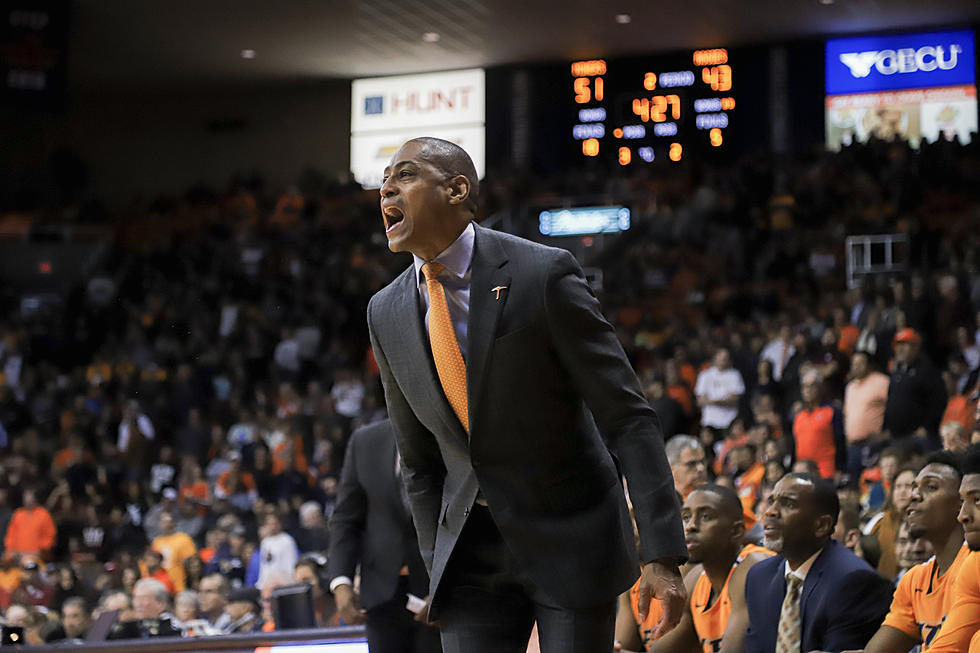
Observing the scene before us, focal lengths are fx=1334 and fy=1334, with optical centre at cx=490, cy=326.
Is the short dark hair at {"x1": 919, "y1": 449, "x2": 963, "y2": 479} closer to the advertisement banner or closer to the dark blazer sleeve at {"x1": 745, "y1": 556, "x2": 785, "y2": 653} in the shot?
the dark blazer sleeve at {"x1": 745, "y1": 556, "x2": 785, "y2": 653}

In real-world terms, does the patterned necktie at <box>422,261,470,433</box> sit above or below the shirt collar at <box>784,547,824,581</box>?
above

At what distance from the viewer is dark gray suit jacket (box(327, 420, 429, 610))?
486 cm

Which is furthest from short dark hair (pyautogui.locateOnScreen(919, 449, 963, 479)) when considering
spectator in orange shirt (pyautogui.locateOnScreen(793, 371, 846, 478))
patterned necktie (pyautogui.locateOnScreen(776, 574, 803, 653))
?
spectator in orange shirt (pyautogui.locateOnScreen(793, 371, 846, 478))

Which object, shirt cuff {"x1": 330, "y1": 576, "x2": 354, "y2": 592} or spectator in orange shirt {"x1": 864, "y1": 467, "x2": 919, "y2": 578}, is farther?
spectator in orange shirt {"x1": 864, "y1": 467, "x2": 919, "y2": 578}

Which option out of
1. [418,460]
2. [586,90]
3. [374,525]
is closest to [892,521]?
[374,525]

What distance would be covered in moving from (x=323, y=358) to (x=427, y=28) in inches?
194

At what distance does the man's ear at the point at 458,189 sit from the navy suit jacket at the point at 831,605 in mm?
2663

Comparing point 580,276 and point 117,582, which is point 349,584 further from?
point 117,582

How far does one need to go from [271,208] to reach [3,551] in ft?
29.2

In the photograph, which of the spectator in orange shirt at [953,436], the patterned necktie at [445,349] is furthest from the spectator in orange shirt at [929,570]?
the spectator in orange shirt at [953,436]

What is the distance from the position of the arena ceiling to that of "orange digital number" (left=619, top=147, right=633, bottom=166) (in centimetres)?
153

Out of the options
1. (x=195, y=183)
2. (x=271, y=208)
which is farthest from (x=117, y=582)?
(x=195, y=183)

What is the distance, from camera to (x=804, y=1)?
16406 mm

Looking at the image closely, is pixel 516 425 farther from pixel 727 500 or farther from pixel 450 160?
pixel 727 500
